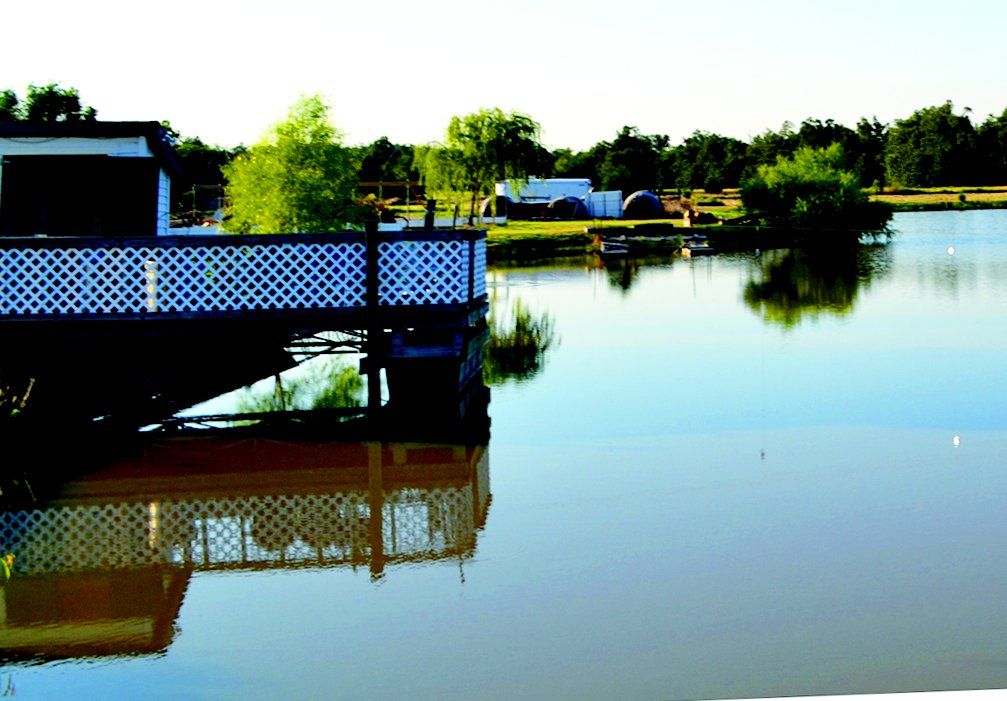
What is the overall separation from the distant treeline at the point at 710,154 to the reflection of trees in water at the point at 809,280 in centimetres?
246

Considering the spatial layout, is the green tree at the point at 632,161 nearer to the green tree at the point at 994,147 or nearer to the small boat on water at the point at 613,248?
the small boat on water at the point at 613,248

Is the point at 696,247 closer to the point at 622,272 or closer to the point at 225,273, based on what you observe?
the point at 622,272

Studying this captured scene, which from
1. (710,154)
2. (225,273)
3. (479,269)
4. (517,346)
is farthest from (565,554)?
(710,154)

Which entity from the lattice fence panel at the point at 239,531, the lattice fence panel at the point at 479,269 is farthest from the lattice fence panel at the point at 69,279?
the lattice fence panel at the point at 479,269

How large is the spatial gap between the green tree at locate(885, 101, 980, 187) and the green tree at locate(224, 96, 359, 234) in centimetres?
859

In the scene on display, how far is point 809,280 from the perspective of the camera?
1286 inches

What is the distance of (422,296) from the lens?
12.9 meters

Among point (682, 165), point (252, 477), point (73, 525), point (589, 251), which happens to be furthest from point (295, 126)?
point (682, 165)

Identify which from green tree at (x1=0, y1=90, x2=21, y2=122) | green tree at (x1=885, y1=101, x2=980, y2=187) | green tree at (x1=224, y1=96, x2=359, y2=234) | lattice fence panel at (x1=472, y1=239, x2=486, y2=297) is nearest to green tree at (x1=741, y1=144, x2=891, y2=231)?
green tree at (x1=224, y1=96, x2=359, y2=234)

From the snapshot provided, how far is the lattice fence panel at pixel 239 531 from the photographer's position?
29.5 feet

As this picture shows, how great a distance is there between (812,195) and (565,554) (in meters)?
42.6

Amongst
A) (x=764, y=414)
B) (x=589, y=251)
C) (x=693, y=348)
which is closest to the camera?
(x=764, y=414)

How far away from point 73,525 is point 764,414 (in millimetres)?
7323

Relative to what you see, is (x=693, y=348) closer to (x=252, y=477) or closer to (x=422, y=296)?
(x=422, y=296)
